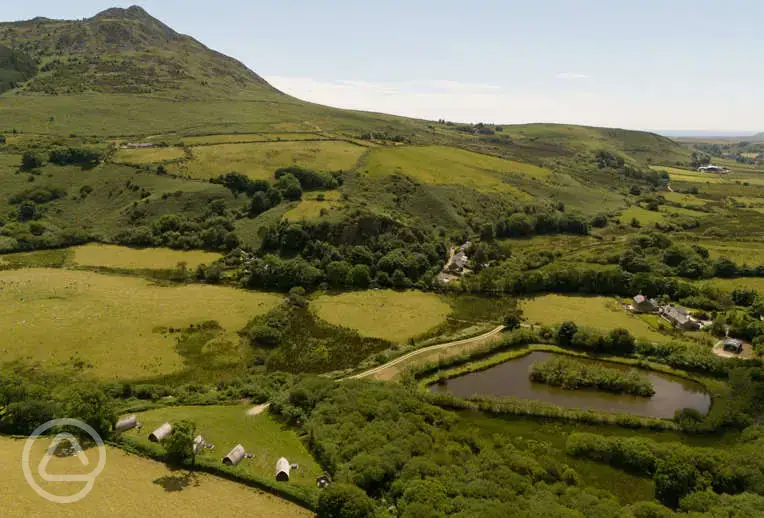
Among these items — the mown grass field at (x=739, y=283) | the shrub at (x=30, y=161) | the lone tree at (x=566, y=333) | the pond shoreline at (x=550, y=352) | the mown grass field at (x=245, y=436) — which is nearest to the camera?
the mown grass field at (x=245, y=436)

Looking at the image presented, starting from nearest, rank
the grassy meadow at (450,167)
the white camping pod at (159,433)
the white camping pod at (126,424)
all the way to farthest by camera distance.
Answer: the white camping pod at (159,433) → the white camping pod at (126,424) → the grassy meadow at (450,167)

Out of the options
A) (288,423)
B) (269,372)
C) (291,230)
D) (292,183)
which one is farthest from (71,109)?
(288,423)


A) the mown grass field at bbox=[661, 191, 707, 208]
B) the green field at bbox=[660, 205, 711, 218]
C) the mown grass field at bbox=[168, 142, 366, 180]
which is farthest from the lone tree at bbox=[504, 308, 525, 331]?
the mown grass field at bbox=[661, 191, 707, 208]

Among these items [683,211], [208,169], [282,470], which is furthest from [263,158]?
[683,211]

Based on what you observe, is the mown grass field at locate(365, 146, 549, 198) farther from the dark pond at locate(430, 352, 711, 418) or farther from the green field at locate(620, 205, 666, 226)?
the dark pond at locate(430, 352, 711, 418)

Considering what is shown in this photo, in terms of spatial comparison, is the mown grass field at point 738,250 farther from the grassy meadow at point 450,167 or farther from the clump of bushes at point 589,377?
the clump of bushes at point 589,377

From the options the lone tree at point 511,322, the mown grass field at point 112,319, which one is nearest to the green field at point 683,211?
the lone tree at point 511,322
